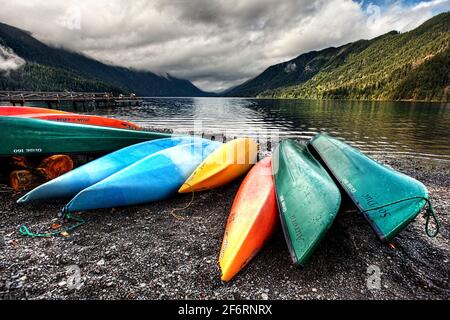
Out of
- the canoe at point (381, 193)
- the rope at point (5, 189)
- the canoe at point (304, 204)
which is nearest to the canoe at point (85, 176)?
the rope at point (5, 189)

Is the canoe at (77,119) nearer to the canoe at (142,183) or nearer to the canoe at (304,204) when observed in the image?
the canoe at (142,183)

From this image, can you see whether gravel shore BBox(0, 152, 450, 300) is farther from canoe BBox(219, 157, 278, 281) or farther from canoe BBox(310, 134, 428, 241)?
canoe BBox(310, 134, 428, 241)

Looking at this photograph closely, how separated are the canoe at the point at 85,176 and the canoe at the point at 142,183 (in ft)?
2.17

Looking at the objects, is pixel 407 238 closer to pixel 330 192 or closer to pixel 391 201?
pixel 391 201

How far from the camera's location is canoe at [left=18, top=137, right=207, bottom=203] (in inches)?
203

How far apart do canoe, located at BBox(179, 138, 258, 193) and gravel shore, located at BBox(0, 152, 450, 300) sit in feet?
→ 3.56

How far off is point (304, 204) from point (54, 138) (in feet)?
24.1

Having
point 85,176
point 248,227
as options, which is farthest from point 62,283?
point 85,176

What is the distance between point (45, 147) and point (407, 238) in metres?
9.21

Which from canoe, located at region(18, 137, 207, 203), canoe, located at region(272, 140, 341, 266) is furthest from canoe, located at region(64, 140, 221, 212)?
canoe, located at region(272, 140, 341, 266)

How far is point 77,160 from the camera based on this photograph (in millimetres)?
8070
